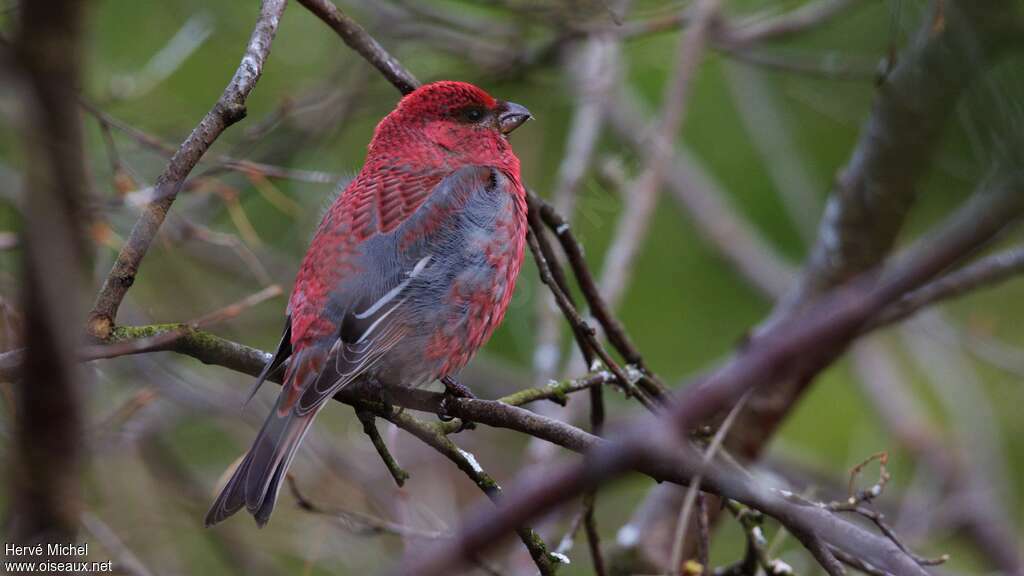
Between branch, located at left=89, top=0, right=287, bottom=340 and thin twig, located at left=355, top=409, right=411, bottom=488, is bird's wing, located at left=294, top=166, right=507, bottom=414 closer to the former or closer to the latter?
thin twig, located at left=355, top=409, right=411, bottom=488

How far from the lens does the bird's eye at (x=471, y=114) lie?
422 centimetres

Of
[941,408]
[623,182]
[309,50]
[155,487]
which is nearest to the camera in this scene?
[623,182]

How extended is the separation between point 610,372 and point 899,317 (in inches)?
57.3

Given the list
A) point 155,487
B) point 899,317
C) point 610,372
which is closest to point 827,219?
point 899,317

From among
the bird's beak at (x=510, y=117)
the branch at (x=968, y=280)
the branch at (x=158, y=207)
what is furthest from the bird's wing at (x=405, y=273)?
the branch at (x=968, y=280)

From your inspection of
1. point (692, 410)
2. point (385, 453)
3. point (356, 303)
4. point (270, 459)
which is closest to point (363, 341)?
point (356, 303)

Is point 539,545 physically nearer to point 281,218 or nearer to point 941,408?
point 281,218

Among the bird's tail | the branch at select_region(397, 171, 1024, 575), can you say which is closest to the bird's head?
the bird's tail

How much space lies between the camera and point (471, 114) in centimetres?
425

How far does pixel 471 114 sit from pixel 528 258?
1395mm

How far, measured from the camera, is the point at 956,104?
4160mm

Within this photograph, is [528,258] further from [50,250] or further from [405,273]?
[50,250]

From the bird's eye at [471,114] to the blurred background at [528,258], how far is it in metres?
0.57

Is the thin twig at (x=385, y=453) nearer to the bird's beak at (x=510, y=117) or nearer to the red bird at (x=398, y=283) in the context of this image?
the red bird at (x=398, y=283)
